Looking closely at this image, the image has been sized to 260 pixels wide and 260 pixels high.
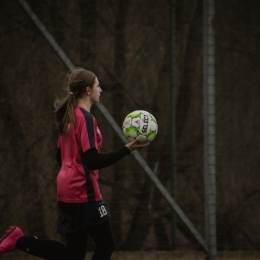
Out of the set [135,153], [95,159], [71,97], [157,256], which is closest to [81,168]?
[95,159]

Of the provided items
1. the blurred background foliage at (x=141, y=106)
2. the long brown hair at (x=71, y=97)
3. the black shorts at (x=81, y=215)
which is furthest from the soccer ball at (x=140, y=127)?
the blurred background foliage at (x=141, y=106)

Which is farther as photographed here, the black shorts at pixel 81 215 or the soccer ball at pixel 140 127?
the soccer ball at pixel 140 127

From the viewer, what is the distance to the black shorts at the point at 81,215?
5.00 m

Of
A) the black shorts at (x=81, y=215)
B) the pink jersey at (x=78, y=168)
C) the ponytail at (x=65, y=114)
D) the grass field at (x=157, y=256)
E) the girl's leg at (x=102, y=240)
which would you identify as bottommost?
the grass field at (x=157, y=256)

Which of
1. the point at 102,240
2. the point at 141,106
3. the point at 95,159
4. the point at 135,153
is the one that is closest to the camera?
the point at 95,159

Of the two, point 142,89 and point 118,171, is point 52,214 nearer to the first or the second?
point 118,171

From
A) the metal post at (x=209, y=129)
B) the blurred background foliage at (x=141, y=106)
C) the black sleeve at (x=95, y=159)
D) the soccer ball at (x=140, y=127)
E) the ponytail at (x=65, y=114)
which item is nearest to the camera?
the black sleeve at (x=95, y=159)

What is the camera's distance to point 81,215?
16.4 feet

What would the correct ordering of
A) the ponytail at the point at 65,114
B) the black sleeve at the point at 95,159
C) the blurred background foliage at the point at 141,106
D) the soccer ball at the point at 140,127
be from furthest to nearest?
1. the blurred background foliage at the point at 141,106
2. the soccer ball at the point at 140,127
3. the ponytail at the point at 65,114
4. the black sleeve at the point at 95,159

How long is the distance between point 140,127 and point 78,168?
514mm

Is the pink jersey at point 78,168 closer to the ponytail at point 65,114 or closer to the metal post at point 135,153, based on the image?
the ponytail at point 65,114

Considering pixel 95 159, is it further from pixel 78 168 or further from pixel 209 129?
pixel 209 129

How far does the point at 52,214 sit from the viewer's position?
6621 mm

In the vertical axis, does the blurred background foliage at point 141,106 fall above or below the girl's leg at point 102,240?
above
